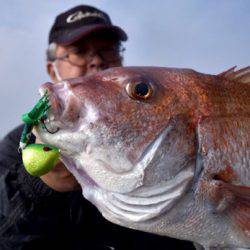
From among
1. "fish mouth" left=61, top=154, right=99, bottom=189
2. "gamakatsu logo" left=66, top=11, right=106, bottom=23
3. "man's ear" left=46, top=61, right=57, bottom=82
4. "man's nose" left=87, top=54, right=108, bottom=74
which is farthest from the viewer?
"gamakatsu logo" left=66, top=11, right=106, bottom=23

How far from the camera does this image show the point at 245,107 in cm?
229

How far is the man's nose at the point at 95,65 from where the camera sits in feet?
13.6

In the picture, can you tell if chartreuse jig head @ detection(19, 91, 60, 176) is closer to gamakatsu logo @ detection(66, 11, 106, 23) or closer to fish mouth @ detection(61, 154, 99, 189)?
fish mouth @ detection(61, 154, 99, 189)

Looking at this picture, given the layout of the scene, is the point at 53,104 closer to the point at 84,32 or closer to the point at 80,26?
the point at 84,32

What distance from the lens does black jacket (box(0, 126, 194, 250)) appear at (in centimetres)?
313

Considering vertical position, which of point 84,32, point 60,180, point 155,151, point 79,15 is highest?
point 79,15

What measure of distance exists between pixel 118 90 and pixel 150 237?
5.99 feet

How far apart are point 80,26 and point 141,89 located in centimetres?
250

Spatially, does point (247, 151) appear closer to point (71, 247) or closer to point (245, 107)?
point (245, 107)

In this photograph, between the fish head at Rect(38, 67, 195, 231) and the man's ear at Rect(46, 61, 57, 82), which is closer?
the fish head at Rect(38, 67, 195, 231)

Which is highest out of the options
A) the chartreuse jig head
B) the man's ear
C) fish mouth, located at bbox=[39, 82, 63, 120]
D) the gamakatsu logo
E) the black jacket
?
the gamakatsu logo

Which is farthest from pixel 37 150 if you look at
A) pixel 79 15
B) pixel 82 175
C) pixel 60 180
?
pixel 79 15

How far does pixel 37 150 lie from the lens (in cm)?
212

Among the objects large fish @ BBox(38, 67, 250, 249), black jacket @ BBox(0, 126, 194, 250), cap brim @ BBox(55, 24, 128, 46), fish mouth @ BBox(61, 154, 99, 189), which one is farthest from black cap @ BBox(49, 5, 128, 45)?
fish mouth @ BBox(61, 154, 99, 189)
